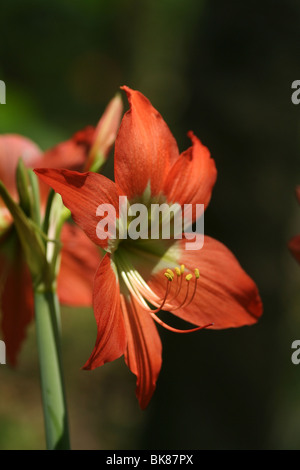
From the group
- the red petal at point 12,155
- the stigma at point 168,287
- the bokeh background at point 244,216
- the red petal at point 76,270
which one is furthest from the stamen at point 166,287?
the bokeh background at point 244,216

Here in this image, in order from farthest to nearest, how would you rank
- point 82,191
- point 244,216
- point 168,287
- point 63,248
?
point 244,216
point 63,248
point 168,287
point 82,191

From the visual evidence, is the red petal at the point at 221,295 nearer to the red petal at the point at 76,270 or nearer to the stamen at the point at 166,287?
the stamen at the point at 166,287

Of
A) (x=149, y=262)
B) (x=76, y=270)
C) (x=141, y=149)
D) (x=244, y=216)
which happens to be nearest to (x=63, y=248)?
(x=76, y=270)

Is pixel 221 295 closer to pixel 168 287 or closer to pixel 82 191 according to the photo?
pixel 168 287

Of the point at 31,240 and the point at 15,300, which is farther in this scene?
the point at 15,300

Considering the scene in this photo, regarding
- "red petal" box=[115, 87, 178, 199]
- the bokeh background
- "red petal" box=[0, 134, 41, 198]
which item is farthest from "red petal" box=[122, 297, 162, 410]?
the bokeh background

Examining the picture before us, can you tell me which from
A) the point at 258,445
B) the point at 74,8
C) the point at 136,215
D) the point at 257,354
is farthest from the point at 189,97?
the point at 74,8
